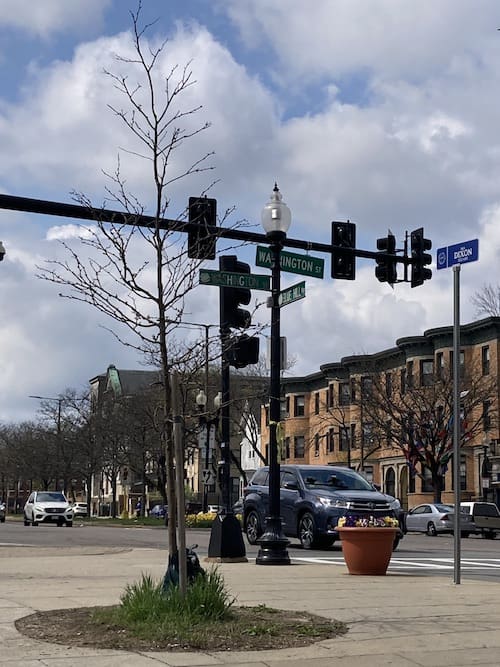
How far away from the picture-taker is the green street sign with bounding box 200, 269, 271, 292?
13.5 metres

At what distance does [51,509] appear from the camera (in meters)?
45.1

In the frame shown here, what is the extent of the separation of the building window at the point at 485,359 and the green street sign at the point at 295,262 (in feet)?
139

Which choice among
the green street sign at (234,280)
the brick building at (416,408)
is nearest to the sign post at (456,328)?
the green street sign at (234,280)

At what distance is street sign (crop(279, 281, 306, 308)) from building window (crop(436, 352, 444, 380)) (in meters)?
40.4

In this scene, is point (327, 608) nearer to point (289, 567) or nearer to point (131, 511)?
point (289, 567)

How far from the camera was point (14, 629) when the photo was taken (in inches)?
326

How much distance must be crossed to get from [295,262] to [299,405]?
6643 centimetres

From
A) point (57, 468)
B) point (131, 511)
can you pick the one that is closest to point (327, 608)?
point (57, 468)

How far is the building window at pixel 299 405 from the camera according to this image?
81.9 metres

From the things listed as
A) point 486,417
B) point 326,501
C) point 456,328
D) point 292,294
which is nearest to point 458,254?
point 456,328

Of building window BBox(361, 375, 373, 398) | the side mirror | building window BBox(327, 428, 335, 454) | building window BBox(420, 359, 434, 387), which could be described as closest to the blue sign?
the side mirror

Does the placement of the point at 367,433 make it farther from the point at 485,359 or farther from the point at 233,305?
the point at 233,305

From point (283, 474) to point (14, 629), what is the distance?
48.3 feet

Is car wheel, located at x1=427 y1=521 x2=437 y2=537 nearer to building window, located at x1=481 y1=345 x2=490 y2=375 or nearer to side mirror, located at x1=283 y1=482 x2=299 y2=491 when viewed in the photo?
building window, located at x1=481 y1=345 x2=490 y2=375
